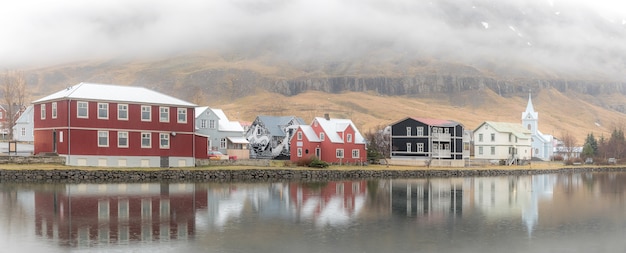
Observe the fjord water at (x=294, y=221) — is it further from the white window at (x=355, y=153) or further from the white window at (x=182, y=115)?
the white window at (x=355, y=153)

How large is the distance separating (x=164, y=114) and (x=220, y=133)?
20.3m

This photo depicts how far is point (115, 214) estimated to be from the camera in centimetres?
3042

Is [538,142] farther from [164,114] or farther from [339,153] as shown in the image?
[164,114]

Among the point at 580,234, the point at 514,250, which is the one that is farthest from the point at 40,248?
the point at 580,234

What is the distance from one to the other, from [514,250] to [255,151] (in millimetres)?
67508

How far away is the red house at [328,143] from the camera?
77.4 metres

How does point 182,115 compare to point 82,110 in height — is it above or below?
below

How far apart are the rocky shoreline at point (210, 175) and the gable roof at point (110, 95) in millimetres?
8413

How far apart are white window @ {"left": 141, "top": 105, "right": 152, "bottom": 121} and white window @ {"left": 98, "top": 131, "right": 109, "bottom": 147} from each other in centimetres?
400

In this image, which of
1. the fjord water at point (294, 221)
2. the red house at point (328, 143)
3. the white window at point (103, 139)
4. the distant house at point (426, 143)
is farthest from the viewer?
the distant house at point (426, 143)

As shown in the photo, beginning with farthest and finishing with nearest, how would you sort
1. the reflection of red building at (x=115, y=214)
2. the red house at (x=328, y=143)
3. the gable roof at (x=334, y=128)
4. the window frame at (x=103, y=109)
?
1. the gable roof at (x=334, y=128)
2. the red house at (x=328, y=143)
3. the window frame at (x=103, y=109)
4. the reflection of red building at (x=115, y=214)

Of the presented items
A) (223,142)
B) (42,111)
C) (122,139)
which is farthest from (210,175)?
(223,142)

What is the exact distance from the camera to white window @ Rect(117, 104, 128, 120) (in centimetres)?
5984

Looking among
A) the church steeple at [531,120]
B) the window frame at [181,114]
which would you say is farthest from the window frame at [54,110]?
the church steeple at [531,120]
